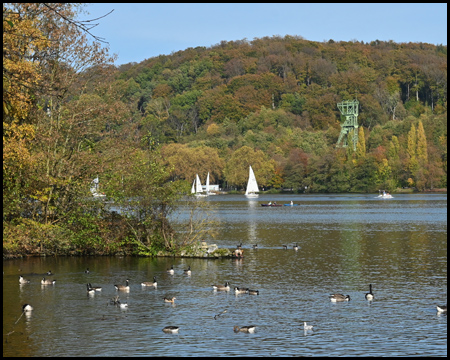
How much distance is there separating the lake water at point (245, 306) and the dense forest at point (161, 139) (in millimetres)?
2306

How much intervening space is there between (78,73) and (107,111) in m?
2.47

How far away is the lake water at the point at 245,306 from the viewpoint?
17.3 meters

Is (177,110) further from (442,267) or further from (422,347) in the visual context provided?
(422,347)

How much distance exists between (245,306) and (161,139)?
14760 cm

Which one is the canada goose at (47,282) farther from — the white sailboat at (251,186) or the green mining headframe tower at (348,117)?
the green mining headframe tower at (348,117)

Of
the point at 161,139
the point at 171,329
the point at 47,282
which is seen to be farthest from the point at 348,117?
the point at 171,329

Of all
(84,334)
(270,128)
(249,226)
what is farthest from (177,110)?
(84,334)

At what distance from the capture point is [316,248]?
130 feet

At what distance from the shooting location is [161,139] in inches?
6619

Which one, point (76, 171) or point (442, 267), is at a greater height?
point (76, 171)

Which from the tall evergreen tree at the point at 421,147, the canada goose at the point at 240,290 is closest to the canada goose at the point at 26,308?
the canada goose at the point at 240,290

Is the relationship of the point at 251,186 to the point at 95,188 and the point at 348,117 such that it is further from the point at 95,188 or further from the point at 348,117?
the point at 95,188

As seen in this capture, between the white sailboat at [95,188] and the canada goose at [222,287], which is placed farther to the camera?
the white sailboat at [95,188]

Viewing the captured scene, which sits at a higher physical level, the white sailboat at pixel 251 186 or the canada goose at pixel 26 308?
the white sailboat at pixel 251 186
